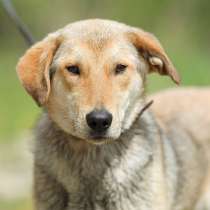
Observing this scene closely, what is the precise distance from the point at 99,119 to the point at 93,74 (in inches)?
17.3

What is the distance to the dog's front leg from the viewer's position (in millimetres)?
7738

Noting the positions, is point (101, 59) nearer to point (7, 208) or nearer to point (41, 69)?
point (41, 69)

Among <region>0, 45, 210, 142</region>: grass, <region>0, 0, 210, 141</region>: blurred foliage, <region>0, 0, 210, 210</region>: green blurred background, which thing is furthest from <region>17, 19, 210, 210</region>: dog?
<region>0, 0, 210, 141</region>: blurred foliage

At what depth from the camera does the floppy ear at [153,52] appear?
7609mm

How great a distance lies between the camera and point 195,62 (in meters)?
18.7

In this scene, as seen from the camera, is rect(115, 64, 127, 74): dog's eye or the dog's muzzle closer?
the dog's muzzle

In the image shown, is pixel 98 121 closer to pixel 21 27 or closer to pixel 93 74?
pixel 93 74

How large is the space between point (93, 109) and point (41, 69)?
0.67 metres

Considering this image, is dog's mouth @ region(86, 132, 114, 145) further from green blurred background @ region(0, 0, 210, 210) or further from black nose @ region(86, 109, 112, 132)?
green blurred background @ region(0, 0, 210, 210)

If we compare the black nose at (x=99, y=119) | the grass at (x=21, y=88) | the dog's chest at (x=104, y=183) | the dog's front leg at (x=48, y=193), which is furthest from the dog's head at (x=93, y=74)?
the grass at (x=21, y=88)

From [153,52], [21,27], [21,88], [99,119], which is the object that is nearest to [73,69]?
[99,119]

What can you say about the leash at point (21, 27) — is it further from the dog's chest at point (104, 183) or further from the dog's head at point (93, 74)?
the dog's chest at point (104, 183)

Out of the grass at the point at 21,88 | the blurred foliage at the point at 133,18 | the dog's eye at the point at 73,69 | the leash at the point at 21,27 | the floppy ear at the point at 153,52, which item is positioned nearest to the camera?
the dog's eye at the point at 73,69

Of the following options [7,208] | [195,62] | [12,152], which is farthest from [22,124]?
[195,62]
